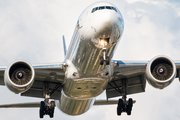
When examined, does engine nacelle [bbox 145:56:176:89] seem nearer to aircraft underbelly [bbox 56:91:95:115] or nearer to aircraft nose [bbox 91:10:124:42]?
aircraft nose [bbox 91:10:124:42]

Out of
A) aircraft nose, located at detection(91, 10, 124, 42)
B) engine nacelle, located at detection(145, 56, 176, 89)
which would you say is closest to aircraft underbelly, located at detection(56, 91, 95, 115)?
engine nacelle, located at detection(145, 56, 176, 89)

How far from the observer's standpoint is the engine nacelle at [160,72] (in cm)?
2125

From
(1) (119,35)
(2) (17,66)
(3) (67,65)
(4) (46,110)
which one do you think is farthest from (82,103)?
(1) (119,35)

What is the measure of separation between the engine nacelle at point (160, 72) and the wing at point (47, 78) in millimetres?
5443

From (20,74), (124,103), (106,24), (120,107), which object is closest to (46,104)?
(20,74)

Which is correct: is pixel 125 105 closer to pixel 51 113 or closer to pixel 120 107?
pixel 120 107

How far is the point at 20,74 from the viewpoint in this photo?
21062 mm

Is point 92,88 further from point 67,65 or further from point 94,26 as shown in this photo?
point 94,26

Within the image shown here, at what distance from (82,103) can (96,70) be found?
16.5 feet

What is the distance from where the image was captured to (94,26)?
1852 cm

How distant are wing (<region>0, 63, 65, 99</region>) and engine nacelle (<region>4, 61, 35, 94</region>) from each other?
2.93 ft

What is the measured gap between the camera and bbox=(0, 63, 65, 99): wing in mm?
22156

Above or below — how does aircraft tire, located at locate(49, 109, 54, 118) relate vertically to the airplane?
below

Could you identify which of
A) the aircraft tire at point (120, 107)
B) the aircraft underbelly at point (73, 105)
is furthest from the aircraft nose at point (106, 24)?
the aircraft tire at point (120, 107)
